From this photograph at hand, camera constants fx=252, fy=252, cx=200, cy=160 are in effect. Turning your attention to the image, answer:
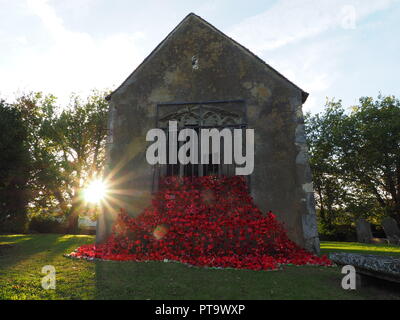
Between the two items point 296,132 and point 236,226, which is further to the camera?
point 296,132

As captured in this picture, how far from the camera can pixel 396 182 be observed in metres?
22.5

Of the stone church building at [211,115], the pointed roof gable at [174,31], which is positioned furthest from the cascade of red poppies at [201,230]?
the pointed roof gable at [174,31]

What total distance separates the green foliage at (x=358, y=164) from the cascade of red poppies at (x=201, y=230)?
1838cm

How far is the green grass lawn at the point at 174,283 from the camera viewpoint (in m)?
3.40

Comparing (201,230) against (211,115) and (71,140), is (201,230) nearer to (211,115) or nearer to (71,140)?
(211,115)

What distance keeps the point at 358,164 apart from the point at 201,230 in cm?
2110

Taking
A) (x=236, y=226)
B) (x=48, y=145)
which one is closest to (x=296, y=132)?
(x=236, y=226)

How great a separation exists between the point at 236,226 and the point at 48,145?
2182 cm

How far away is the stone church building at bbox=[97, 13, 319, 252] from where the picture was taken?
23.2 ft

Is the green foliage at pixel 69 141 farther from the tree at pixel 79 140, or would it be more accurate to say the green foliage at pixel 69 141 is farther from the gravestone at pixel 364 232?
the gravestone at pixel 364 232

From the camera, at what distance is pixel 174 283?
3969 mm

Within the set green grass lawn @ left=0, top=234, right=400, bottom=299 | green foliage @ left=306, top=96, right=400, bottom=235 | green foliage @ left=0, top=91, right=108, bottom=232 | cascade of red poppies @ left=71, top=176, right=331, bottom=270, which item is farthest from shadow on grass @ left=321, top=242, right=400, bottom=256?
green foliage @ left=0, top=91, right=108, bottom=232

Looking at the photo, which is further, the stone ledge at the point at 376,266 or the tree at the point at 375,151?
the tree at the point at 375,151
